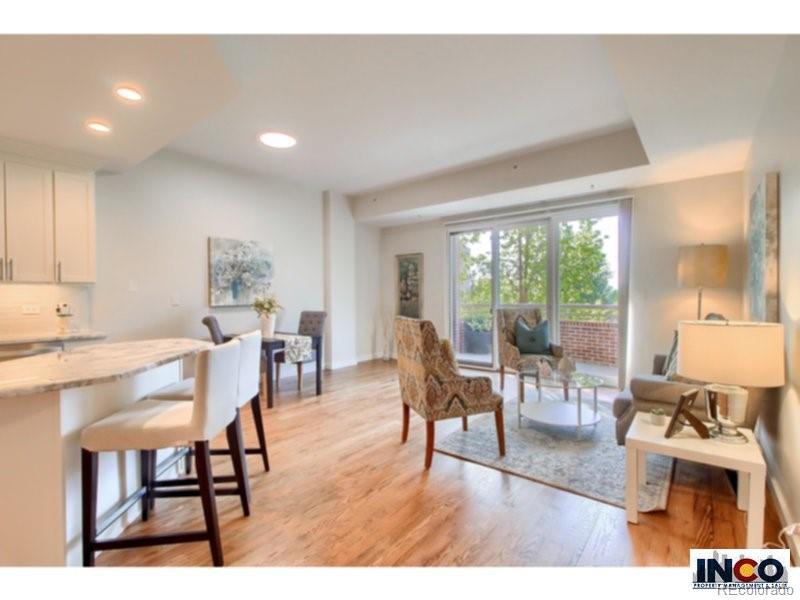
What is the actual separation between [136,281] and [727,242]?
6.05 m

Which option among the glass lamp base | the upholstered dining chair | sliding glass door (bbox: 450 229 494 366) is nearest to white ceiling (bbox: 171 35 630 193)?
sliding glass door (bbox: 450 229 494 366)

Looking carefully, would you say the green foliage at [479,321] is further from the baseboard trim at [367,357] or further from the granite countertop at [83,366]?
the granite countertop at [83,366]

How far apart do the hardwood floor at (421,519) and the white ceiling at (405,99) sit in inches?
98.4

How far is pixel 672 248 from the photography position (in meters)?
3.90

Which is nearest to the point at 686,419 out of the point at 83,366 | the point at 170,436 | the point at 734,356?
the point at 734,356

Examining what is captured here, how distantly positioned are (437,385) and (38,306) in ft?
12.0

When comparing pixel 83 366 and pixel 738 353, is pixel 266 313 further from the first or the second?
pixel 738 353

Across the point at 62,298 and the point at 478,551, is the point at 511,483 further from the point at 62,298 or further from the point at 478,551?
the point at 62,298

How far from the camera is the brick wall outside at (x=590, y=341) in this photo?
4395mm

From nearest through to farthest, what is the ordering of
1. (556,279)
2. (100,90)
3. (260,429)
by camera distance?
(100,90), (260,429), (556,279)

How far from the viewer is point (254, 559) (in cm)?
158

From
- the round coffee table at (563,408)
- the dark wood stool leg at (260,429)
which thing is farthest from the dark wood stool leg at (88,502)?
the round coffee table at (563,408)

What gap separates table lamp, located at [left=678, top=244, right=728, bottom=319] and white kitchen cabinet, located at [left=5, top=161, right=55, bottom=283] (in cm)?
576
